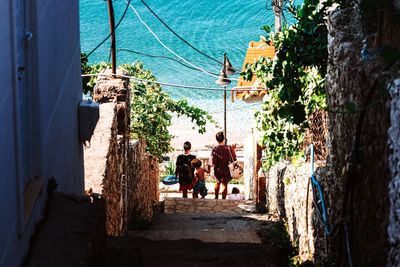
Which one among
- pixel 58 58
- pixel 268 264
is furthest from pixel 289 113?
pixel 58 58

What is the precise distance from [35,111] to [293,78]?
572cm

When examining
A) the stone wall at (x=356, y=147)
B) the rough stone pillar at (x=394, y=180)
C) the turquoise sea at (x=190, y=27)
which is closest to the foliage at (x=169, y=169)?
the turquoise sea at (x=190, y=27)

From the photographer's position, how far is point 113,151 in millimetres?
10234

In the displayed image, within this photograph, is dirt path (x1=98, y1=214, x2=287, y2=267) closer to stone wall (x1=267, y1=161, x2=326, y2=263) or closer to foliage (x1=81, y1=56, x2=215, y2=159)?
stone wall (x1=267, y1=161, x2=326, y2=263)

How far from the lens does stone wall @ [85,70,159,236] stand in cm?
909

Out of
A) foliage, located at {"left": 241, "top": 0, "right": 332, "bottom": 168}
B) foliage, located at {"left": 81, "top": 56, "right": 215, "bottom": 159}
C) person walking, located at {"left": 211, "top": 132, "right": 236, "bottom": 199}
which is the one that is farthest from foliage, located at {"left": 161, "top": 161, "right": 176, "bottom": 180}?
foliage, located at {"left": 241, "top": 0, "right": 332, "bottom": 168}

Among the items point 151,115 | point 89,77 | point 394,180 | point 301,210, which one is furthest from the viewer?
point 151,115

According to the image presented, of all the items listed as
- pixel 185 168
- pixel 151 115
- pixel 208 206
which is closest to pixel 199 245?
pixel 208 206

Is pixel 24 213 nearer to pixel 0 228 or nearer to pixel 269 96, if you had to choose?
pixel 0 228

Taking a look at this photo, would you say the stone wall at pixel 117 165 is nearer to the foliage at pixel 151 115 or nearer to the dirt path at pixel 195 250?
the dirt path at pixel 195 250

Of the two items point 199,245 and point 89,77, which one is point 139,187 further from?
point 199,245

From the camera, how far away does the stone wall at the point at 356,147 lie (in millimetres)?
4922

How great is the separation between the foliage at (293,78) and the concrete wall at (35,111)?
3001mm

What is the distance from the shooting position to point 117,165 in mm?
10766
